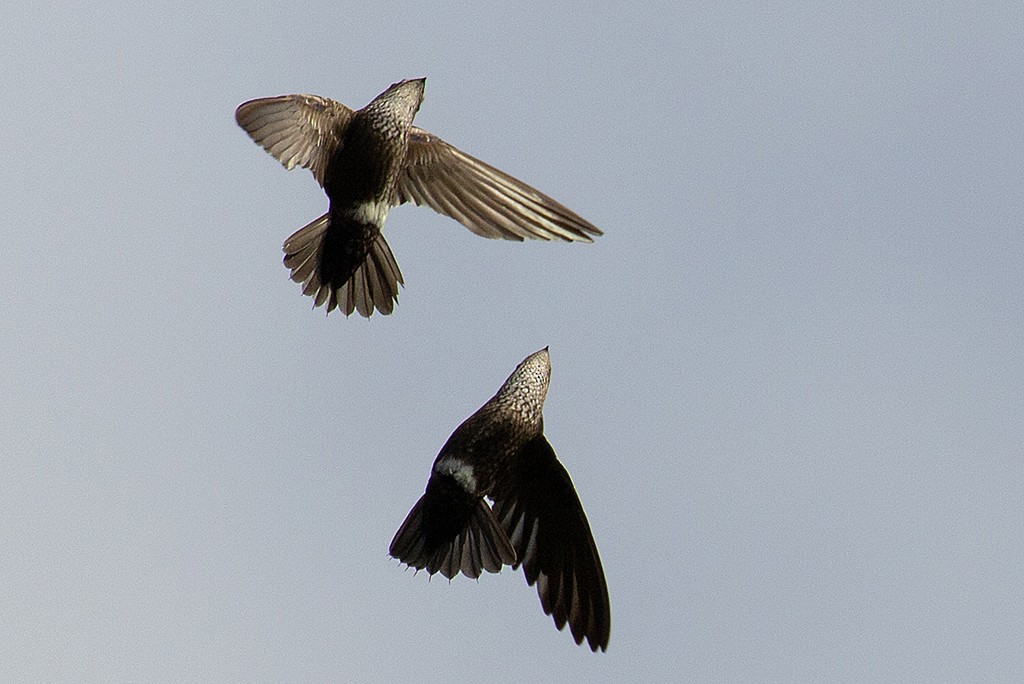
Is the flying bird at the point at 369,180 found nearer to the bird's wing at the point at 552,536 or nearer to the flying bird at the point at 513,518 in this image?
the flying bird at the point at 513,518

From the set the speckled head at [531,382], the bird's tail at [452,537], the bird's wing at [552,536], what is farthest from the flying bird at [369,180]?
the bird's wing at [552,536]

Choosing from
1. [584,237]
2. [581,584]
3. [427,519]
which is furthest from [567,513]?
[584,237]

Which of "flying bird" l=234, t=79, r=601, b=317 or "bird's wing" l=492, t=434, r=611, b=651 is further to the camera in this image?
"bird's wing" l=492, t=434, r=611, b=651

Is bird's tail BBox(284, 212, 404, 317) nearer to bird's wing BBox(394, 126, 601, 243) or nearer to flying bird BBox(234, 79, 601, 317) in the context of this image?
flying bird BBox(234, 79, 601, 317)

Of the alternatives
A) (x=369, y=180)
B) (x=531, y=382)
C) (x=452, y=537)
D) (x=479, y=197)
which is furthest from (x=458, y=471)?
(x=369, y=180)

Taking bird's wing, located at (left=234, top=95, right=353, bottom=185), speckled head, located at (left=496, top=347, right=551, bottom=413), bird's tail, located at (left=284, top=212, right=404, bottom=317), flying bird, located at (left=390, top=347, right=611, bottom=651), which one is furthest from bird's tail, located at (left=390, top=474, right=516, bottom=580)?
Answer: bird's wing, located at (left=234, top=95, right=353, bottom=185)
